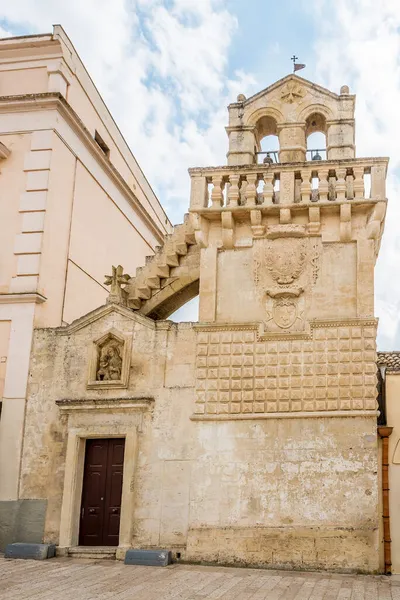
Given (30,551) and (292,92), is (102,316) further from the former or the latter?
(292,92)

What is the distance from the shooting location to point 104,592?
10.1 metres

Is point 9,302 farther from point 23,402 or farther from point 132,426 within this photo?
point 132,426

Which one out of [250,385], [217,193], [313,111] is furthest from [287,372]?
[313,111]

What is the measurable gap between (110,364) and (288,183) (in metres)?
5.26

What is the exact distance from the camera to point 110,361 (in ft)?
48.4

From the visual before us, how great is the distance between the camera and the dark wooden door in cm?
1412

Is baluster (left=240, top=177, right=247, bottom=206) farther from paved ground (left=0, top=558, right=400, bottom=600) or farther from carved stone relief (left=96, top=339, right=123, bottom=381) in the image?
paved ground (left=0, top=558, right=400, bottom=600)

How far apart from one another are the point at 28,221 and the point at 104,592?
8762 mm

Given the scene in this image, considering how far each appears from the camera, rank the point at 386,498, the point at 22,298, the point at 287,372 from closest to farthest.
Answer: the point at 386,498
the point at 287,372
the point at 22,298

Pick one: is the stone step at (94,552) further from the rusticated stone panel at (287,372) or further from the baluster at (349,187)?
the baluster at (349,187)

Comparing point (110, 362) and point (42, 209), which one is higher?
point (42, 209)

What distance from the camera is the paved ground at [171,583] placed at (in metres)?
9.98

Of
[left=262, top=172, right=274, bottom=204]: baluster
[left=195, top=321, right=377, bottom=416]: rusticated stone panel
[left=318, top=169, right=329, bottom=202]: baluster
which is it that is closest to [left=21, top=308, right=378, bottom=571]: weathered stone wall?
[left=195, top=321, right=377, bottom=416]: rusticated stone panel

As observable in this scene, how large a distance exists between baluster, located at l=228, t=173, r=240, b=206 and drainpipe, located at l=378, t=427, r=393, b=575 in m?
5.41
